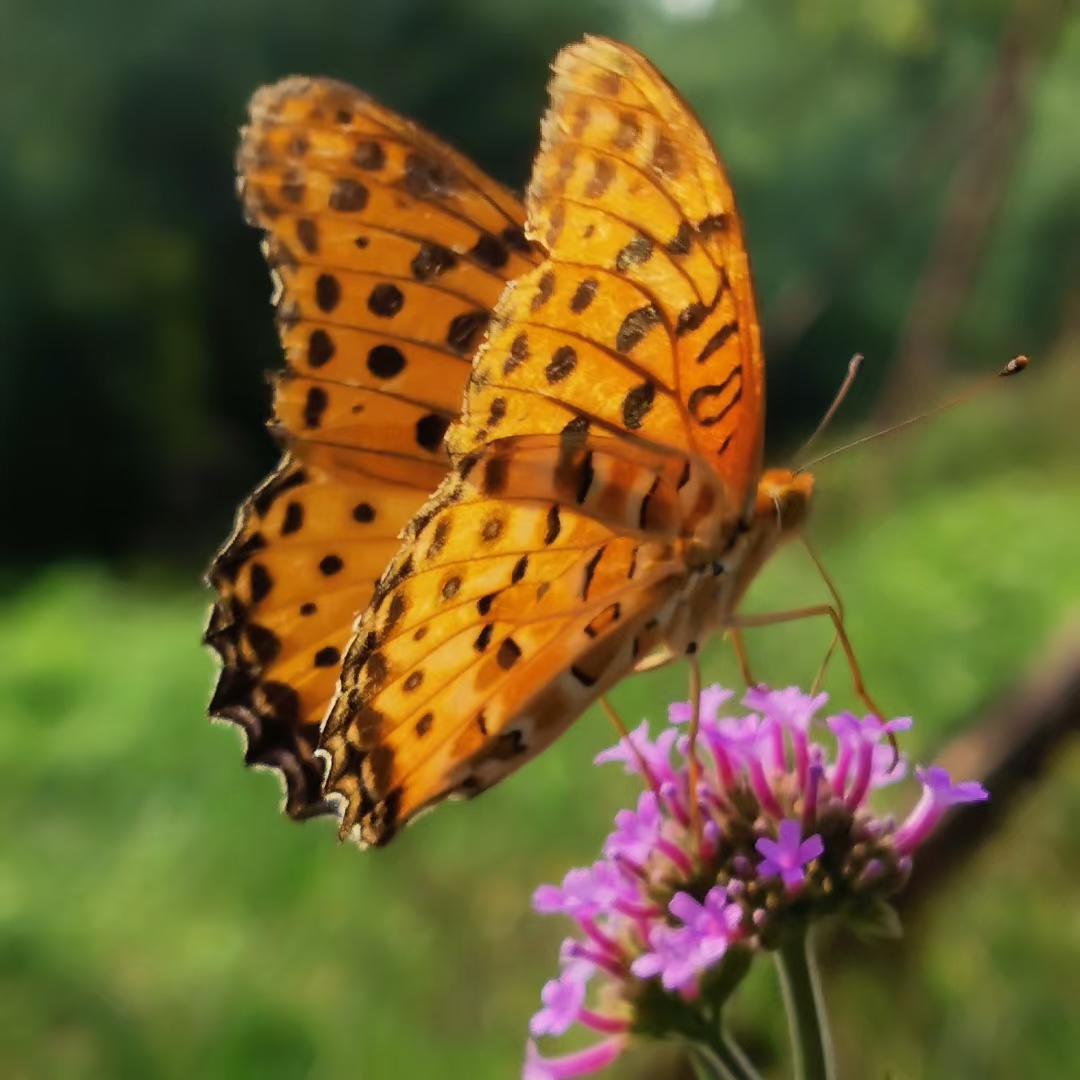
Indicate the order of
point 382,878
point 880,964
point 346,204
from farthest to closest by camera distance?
point 382,878
point 880,964
point 346,204

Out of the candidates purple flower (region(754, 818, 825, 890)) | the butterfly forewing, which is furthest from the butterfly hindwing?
purple flower (region(754, 818, 825, 890))

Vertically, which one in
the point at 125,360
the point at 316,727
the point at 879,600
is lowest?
the point at 125,360

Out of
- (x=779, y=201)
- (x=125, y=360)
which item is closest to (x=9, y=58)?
(x=125, y=360)

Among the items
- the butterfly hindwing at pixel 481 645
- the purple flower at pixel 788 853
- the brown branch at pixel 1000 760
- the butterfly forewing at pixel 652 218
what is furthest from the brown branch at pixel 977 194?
the purple flower at pixel 788 853

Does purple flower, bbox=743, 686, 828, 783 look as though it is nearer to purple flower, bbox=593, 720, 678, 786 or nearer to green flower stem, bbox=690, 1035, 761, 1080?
purple flower, bbox=593, 720, 678, 786

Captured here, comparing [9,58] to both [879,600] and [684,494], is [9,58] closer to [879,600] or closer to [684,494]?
[879,600]

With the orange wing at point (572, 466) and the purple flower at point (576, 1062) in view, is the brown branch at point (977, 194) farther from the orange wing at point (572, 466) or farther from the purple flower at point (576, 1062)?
the purple flower at point (576, 1062)

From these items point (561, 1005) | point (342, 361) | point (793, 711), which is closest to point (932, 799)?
point (793, 711)

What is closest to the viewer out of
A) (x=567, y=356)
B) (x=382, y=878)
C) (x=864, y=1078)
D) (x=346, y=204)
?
(x=567, y=356)
